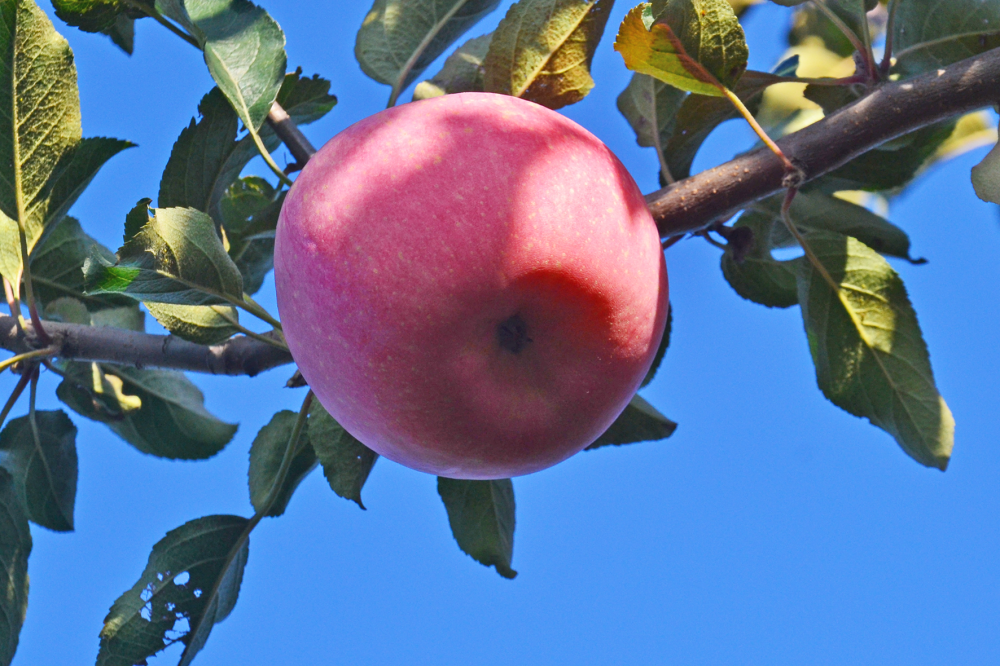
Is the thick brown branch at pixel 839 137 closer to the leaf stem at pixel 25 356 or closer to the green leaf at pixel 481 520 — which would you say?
the green leaf at pixel 481 520

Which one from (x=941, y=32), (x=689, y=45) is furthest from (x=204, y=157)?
(x=941, y=32)

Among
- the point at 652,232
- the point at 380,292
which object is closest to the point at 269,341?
the point at 380,292

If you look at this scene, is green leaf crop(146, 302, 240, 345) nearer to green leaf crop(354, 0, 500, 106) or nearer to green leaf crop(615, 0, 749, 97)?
green leaf crop(354, 0, 500, 106)

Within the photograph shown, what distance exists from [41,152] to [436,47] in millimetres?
550

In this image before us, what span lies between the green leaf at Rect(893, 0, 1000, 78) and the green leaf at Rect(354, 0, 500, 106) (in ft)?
1.81

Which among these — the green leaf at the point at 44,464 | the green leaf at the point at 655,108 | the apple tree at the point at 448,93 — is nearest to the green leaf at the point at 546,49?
the apple tree at the point at 448,93

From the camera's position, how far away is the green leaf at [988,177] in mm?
881

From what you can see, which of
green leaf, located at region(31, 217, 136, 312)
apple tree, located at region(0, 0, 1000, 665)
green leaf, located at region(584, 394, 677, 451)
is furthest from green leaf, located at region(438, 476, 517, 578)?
green leaf, located at region(31, 217, 136, 312)

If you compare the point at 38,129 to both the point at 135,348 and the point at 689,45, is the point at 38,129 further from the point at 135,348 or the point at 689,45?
the point at 689,45

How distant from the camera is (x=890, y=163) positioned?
1129 millimetres

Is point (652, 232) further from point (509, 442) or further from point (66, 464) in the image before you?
point (66, 464)

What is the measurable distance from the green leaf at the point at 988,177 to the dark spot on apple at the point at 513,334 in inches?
21.3

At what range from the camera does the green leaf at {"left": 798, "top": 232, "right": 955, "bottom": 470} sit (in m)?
1.06

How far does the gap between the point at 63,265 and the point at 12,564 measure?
51 cm
